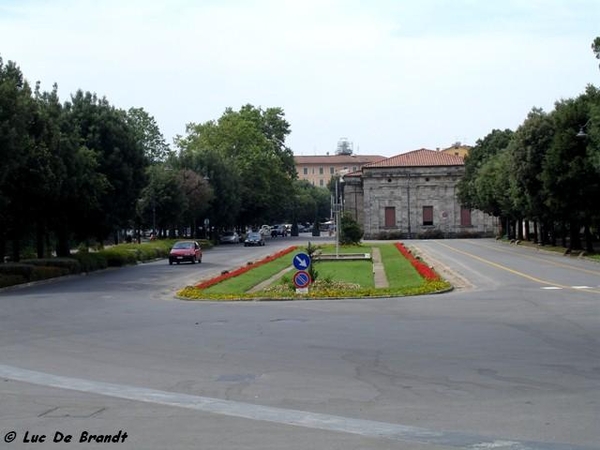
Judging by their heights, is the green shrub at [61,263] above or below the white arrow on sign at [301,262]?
below

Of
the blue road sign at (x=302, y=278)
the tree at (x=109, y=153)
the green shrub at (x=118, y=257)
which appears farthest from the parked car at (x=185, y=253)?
the blue road sign at (x=302, y=278)

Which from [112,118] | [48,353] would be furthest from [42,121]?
[48,353]

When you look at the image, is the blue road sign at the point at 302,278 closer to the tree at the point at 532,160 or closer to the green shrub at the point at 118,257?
the green shrub at the point at 118,257

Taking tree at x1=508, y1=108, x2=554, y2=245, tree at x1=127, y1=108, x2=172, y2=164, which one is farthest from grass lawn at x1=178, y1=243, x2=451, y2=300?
tree at x1=127, y1=108, x2=172, y2=164

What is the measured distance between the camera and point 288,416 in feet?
31.9

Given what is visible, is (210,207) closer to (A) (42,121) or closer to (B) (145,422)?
(A) (42,121)

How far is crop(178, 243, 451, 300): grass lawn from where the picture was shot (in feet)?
93.7

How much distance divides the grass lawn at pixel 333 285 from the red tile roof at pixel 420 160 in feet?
225

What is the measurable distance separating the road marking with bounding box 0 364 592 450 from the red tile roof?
106 metres

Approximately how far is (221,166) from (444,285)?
7451cm

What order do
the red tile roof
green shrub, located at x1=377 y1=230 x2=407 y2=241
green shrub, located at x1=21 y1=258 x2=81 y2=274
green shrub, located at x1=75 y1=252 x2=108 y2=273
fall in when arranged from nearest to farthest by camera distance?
green shrub, located at x1=21 y1=258 x2=81 y2=274, green shrub, located at x1=75 y1=252 x2=108 y2=273, green shrub, located at x1=377 y1=230 x2=407 y2=241, the red tile roof

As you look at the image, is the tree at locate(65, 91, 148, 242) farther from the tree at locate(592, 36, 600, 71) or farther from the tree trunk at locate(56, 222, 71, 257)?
the tree at locate(592, 36, 600, 71)

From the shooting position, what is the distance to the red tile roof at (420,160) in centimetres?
11762

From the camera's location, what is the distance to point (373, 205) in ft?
381
